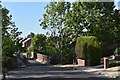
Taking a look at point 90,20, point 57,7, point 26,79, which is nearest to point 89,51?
point 90,20

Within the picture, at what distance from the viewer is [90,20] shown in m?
48.7

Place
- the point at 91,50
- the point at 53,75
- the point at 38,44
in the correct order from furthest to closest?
the point at 38,44
the point at 91,50
the point at 53,75

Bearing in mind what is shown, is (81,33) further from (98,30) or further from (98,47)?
(98,47)

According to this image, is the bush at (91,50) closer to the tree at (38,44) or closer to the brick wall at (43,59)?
the brick wall at (43,59)

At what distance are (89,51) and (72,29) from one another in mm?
8722

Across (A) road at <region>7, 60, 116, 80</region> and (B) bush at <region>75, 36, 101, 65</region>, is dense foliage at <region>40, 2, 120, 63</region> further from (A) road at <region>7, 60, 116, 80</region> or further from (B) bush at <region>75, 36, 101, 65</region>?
(A) road at <region>7, 60, 116, 80</region>

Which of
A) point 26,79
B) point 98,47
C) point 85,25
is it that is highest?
point 85,25

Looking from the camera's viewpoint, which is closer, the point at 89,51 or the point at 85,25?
the point at 89,51

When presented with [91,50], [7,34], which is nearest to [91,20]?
[91,50]

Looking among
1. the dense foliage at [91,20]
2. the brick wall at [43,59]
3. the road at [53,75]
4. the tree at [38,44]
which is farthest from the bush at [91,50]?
the tree at [38,44]

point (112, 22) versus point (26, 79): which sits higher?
point (112, 22)

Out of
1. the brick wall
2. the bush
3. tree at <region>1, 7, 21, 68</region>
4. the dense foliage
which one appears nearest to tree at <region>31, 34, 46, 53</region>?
the brick wall

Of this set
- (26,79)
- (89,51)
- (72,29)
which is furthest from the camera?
(72,29)

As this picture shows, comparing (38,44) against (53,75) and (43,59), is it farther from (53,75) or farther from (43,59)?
(53,75)
